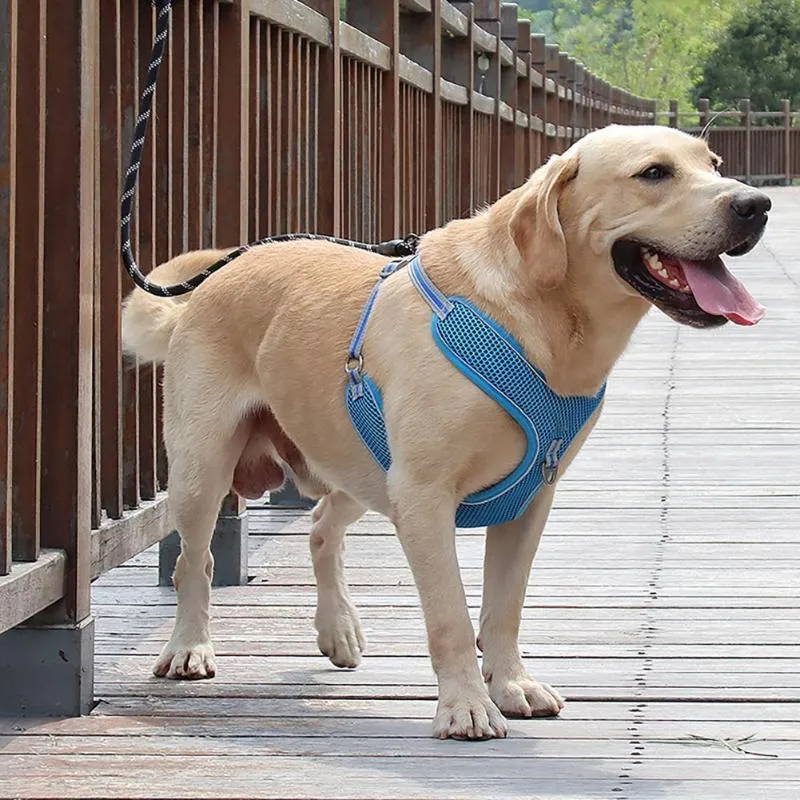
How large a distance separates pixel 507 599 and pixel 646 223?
2.78 feet

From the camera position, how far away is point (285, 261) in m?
3.91

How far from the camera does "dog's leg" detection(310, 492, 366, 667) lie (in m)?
3.92

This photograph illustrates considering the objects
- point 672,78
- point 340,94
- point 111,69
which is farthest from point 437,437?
point 672,78

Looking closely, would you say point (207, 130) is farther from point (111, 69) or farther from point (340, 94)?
point (340, 94)

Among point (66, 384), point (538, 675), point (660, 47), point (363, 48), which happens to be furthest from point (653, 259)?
point (660, 47)

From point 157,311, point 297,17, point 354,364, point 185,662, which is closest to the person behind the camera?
point 354,364

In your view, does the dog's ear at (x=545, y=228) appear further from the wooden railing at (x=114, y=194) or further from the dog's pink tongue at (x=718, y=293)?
the wooden railing at (x=114, y=194)

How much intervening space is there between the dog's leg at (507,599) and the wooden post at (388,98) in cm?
357

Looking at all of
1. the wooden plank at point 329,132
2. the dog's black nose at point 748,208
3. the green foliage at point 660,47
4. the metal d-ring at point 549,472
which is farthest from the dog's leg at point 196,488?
the green foliage at point 660,47

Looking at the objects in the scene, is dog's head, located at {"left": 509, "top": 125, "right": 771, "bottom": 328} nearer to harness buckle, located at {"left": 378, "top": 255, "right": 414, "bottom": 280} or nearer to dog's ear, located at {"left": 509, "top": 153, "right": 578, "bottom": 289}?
dog's ear, located at {"left": 509, "top": 153, "right": 578, "bottom": 289}

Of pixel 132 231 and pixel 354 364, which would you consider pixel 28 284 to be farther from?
pixel 132 231

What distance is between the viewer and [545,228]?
3293mm

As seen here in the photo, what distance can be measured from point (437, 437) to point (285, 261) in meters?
0.78

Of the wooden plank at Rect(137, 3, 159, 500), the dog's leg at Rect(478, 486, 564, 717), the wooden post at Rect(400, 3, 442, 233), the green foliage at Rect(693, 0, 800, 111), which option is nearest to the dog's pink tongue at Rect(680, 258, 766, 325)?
the dog's leg at Rect(478, 486, 564, 717)
